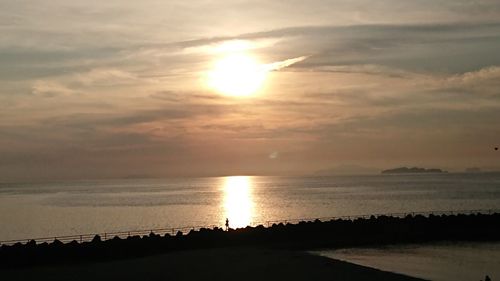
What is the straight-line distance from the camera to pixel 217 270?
1244 inches

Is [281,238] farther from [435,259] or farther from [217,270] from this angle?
[217,270]

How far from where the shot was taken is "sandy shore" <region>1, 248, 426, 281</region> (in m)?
30.2

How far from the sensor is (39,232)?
8125 centimetres

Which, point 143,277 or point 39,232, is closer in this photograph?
point 143,277

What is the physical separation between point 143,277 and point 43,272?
20.8ft

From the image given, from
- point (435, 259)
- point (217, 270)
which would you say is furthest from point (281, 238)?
point (217, 270)

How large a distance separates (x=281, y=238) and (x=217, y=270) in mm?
16501

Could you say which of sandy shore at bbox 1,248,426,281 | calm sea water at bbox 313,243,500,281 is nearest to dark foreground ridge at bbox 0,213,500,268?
sandy shore at bbox 1,248,426,281

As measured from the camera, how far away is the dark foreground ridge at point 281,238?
37.3 metres

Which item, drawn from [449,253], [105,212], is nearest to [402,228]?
[449,253]

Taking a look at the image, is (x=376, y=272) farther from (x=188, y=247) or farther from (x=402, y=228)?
(x=402, y=228)

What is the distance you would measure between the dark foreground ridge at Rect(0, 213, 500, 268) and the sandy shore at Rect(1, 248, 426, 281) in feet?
7.39

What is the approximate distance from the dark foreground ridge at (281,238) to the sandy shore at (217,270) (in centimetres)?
225

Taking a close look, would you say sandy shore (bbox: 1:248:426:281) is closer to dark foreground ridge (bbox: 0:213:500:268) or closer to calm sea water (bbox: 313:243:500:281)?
dark foreground ridge (bbox: 0:213:500:268)
